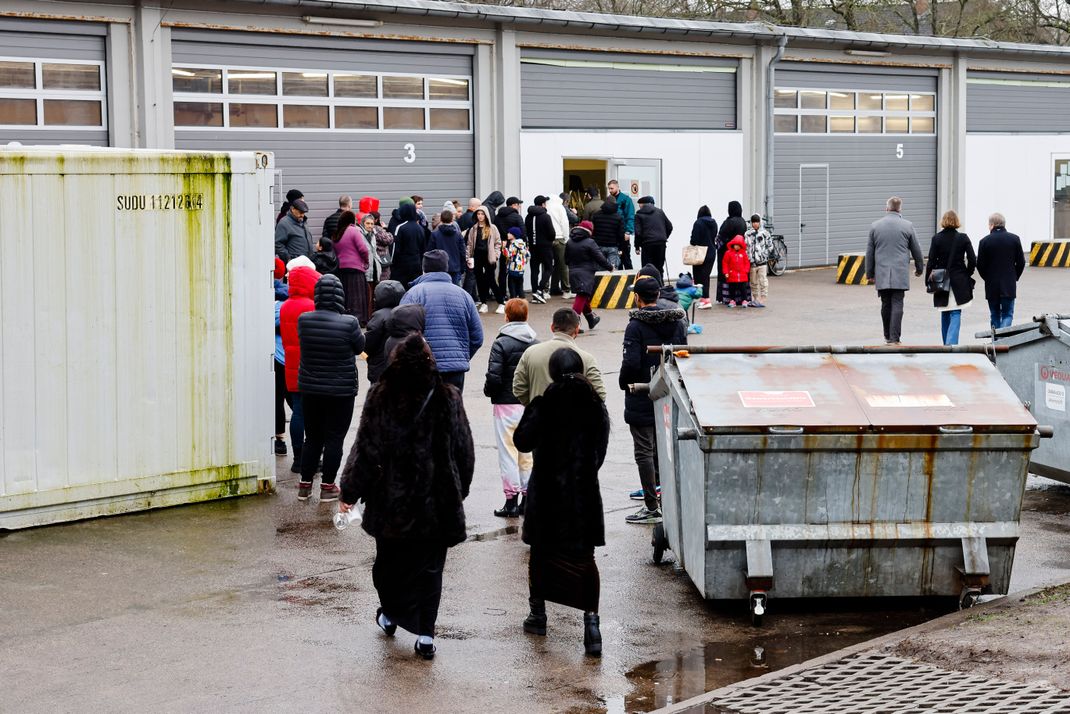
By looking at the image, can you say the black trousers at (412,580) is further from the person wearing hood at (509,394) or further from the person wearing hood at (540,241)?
the person wearing hood at (540,241)

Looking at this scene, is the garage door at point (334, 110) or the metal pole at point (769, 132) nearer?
the garage door at point (334, 110)

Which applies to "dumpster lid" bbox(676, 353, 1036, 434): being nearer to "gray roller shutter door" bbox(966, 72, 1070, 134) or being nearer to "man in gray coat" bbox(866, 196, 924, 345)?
"man in gray coat" bbox(866, 196, 924, 345)

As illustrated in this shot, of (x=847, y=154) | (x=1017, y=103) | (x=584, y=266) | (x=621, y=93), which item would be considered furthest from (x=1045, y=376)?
(x=1017, y=103)

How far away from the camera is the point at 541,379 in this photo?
354 inches

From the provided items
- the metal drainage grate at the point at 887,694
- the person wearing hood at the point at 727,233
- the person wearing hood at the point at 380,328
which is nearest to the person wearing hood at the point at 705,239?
the person wearing hood at the point at 727,233

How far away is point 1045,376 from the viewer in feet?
35.2

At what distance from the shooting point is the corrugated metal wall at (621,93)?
1037 inches

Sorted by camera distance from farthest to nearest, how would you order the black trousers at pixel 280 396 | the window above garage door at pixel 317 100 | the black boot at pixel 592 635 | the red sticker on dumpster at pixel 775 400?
the window above garage door at pixel 317 100
the black trousers at pixel 280 396
the red sticker on dumpster at pixel 775 400
the black boot at pixel 592 635

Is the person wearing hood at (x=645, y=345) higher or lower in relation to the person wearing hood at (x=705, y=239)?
lower

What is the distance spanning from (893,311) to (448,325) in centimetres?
865

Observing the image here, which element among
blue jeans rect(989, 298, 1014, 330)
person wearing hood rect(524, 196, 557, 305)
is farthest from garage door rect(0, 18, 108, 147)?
blue jeans rect(989, 298, 1014, 330)

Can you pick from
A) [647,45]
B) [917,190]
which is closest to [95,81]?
[647,45]

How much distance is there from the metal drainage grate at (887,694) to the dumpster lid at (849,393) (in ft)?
4.39

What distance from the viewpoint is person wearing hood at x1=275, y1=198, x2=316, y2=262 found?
61.2 ft
